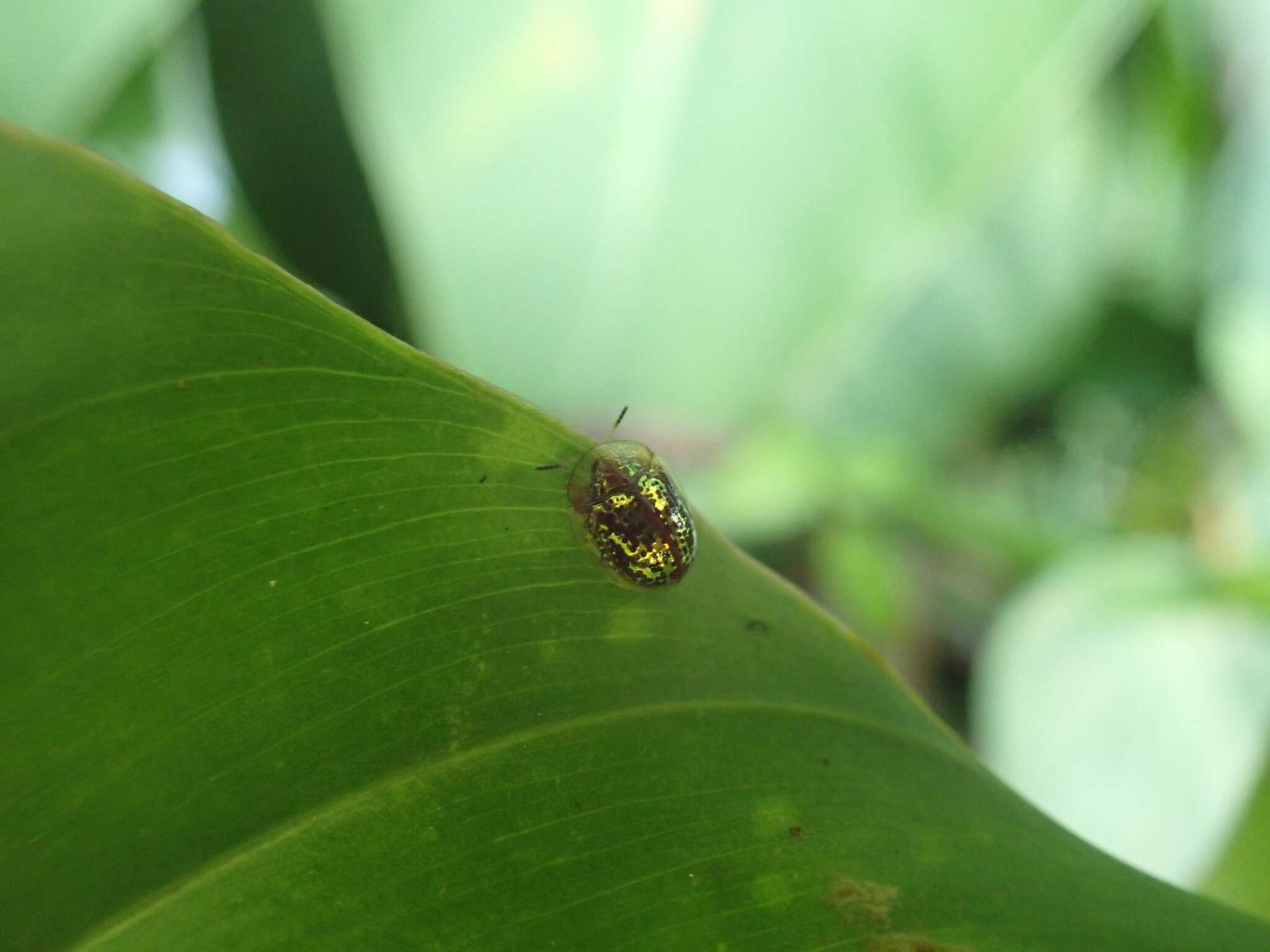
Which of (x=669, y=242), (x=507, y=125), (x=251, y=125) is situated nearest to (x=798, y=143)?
(x=669, y=242)

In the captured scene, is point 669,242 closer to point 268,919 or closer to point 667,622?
point 667,622

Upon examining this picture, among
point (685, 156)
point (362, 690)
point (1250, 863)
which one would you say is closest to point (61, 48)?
point (685, 156)

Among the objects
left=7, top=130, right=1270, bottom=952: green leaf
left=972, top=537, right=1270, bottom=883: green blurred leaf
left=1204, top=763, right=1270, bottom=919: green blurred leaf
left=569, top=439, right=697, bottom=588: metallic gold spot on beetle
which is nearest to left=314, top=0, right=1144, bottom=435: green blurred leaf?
Result: left=972, top=537, right=1270, bottom=883: green blurred leaf

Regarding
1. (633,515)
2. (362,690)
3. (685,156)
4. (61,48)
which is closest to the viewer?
(362,690)

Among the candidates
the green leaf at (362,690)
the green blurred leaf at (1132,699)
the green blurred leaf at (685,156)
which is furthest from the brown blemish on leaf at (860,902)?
the green blurred leaf at (1132,699)

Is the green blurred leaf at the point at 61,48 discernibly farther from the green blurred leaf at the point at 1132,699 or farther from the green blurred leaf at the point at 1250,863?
the green blurred leaf at the point at 1132,699

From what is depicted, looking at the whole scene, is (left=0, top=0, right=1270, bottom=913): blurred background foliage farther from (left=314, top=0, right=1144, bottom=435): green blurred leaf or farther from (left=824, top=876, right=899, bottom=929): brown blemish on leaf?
(left=824, top=876, right=899, bottom=929): brown blemish on leaf

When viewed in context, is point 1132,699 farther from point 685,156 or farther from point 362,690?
point 362,690

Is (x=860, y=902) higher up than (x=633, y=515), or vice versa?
(x=633, y=515)
